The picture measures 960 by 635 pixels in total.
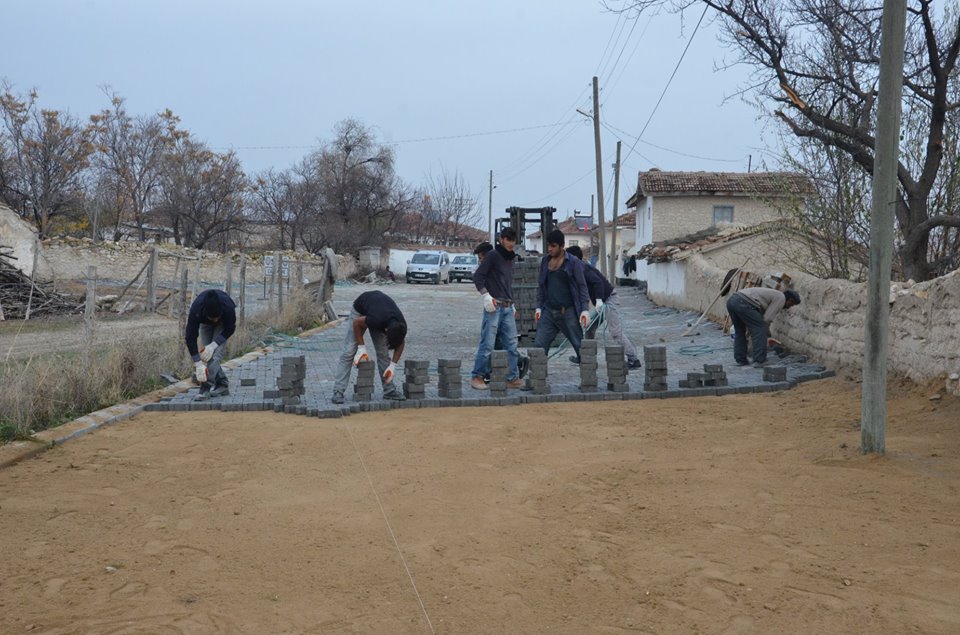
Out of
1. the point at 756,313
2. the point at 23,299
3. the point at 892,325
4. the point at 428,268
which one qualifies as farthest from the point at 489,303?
the point at 428,268

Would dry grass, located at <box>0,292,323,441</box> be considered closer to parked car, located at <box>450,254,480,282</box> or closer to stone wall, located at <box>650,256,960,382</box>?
stone wall, located at <box>650,256,960,382</box>

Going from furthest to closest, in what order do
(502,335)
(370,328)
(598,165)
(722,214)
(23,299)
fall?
1. (722,214)
2. (598,165)
3. (23,299)
4. (502,335)
5. (370,328)

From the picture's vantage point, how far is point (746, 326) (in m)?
12.6

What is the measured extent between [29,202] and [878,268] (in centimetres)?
4001

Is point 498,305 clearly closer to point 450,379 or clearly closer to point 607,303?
point 450,379

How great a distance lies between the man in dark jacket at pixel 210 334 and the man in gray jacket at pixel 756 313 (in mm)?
6850

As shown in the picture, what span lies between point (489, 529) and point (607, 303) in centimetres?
752

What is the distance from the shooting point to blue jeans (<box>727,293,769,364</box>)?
12227 millimetres

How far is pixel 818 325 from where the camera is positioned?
460 inches

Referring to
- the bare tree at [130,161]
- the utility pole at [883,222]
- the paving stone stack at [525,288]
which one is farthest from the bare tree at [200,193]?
the utility pole at [883,222]

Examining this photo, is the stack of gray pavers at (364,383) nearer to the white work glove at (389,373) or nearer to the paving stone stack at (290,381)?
the white work glove at (389,373)

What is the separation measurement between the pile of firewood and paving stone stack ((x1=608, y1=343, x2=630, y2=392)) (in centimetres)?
1530

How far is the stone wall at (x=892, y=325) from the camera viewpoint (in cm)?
823

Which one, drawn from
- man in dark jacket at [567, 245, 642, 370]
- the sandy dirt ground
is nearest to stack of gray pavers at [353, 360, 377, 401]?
the sandy dirt ground
